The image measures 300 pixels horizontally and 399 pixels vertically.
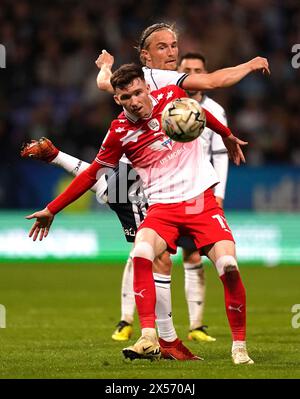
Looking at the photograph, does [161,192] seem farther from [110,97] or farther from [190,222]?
[110,97]

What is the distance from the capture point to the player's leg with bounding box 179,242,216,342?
9891 millimetres

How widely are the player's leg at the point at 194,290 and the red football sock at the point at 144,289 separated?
2.07 meters

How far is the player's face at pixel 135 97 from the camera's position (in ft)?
25.7

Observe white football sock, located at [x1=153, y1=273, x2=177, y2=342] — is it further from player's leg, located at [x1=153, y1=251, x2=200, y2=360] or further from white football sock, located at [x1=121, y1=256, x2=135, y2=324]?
white football sock, located at [x1=121, y1=256, x2=135, y2=324]

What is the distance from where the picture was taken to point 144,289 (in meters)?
7.77

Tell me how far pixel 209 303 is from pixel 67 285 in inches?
107

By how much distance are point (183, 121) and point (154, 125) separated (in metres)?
0.63

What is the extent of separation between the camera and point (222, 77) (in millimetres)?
7617

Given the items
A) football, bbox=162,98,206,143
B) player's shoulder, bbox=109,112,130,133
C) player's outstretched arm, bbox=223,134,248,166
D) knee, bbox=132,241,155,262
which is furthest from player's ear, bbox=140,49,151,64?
knee, bbox=132,241,155,262

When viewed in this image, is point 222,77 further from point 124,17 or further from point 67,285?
point 124,17

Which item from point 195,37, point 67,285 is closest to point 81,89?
point 195,37

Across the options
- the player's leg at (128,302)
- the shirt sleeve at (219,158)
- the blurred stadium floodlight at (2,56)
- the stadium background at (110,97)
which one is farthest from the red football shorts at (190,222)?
the blurred stadium floodlight at (2,56)

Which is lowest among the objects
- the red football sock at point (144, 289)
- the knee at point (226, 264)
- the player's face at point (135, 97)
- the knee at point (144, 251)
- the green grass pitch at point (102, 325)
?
the green grass pitch at point (102, 325)

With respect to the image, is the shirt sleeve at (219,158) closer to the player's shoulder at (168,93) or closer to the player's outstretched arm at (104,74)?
the player's outstretched arm at (104,74)
